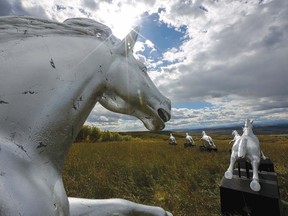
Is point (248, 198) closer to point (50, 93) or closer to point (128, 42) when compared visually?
point (128, 42)

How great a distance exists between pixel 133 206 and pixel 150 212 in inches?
3.9

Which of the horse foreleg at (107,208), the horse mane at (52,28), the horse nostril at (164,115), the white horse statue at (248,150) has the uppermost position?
the white horse statue at (248,150)

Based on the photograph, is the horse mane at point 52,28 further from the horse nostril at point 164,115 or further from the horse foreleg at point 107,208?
the horse foreleg at point 107,208

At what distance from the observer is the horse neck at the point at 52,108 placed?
0.72 m

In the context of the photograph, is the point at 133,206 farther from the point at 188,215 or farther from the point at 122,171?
the point at 122,171

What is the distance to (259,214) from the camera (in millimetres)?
3150

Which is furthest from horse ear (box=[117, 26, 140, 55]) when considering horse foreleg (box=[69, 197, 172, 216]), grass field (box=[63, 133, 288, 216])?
grass field (box=[63, 133, 288, 216])

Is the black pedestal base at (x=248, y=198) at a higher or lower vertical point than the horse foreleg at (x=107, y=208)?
higher

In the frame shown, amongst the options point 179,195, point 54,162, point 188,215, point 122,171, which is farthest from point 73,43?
point 122,171

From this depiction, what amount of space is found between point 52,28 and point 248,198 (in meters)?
3.21

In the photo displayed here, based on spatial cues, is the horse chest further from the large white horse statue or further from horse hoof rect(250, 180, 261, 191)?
horse hoof rect(250, 180, 261, 191)

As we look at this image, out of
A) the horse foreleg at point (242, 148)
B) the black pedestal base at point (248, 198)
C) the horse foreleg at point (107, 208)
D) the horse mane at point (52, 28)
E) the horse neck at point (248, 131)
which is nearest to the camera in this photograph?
the horse mane at point (52, 28)

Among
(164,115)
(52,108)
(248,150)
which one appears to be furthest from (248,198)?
(52,108)

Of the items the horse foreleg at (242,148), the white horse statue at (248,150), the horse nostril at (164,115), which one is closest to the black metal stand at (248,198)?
the white horse statue at (248,150)
